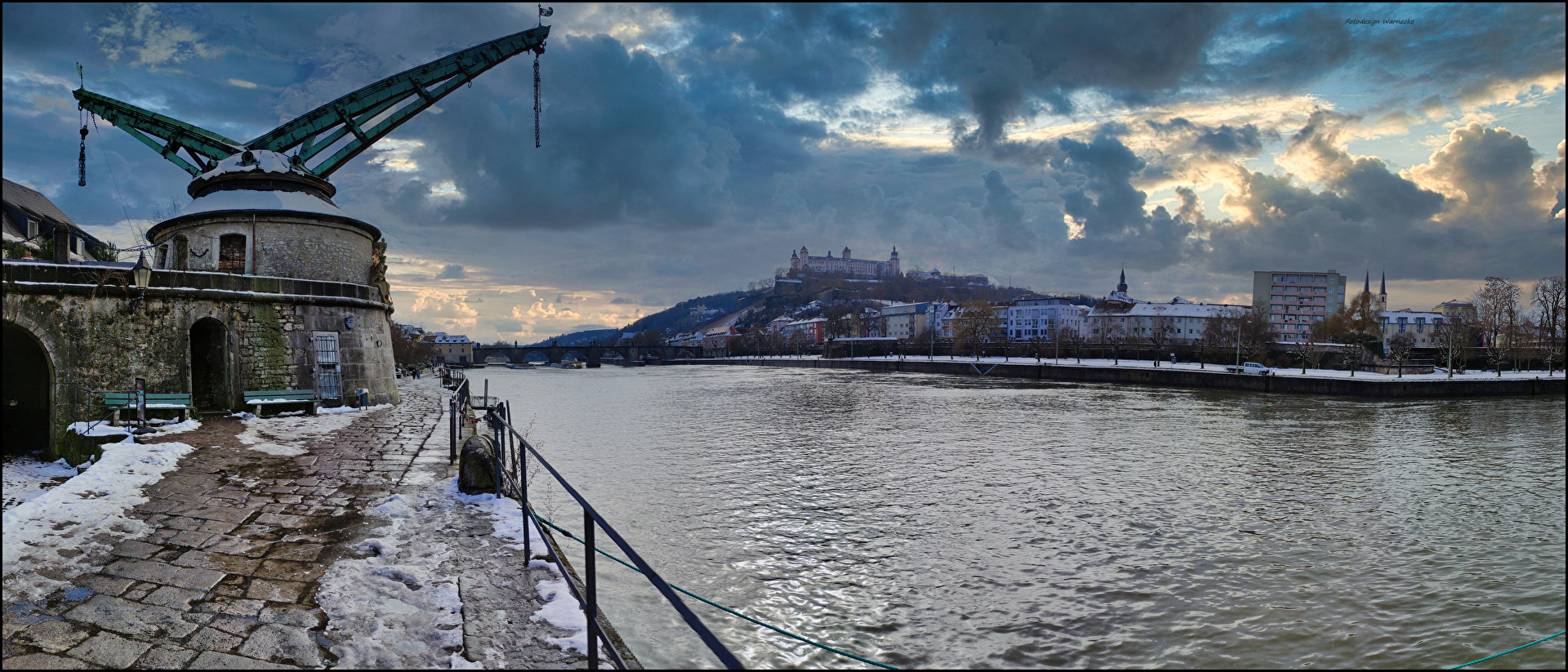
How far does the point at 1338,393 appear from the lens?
33031 mm

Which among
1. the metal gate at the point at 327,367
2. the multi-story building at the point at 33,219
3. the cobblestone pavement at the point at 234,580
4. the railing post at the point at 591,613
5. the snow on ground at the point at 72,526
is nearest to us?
the railing post at the point at 591,613

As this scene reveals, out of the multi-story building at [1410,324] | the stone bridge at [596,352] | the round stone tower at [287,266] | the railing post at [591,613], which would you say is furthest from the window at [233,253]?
the multi-story building at [1410,324]

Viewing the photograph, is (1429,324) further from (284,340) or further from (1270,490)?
(284,340)

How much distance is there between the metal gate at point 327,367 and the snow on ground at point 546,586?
34.3 ft

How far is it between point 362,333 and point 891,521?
14176 millimetres

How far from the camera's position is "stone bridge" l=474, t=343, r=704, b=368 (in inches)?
4400

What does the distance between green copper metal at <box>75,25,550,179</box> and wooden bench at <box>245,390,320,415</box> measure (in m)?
7.36

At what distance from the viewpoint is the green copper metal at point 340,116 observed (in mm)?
17078

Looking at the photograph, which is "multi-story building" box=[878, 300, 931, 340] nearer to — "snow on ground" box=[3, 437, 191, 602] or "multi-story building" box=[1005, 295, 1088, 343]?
"multi-story building" box=[1005, 295, 1088, 343]

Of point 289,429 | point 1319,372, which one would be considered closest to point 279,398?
point 289,429

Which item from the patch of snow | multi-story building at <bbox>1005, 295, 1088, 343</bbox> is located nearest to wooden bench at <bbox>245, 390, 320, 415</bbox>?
the patch of snow

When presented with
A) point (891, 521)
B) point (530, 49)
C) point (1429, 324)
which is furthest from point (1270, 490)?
point (1429, 324)

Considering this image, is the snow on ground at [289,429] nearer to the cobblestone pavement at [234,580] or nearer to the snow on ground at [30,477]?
the cobblestone pavement at [234,580]

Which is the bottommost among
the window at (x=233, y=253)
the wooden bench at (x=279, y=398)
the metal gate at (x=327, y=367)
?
the wooden bench at (x=279, y=398)
